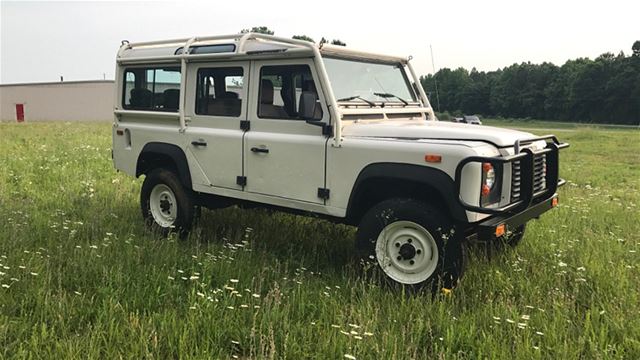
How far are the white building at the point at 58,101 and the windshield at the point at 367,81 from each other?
47.2 metres

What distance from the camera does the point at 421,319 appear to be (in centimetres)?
380

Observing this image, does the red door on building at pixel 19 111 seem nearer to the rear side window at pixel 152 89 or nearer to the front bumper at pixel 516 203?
the rear side window at pixel 152 89

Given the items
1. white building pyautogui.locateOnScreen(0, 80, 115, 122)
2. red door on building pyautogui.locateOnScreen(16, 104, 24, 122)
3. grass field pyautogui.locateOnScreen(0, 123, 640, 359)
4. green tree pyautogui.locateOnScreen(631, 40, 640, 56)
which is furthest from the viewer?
green tree pyautogui.locateOnScreen(631, 40, 640, 56)

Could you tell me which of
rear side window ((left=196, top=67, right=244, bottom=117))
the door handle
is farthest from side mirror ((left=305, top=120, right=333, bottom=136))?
rear side window ((left=196, top=67, right=244, bottom=117))

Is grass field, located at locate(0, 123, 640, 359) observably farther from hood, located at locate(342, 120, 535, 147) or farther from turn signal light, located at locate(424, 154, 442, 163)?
hood, located at locate(342, 120, 535, 147)

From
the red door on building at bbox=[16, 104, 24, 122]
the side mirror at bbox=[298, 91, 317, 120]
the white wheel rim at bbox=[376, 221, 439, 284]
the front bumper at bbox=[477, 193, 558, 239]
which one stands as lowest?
the white wheel rim at bbox=[376, 221, 439, 284]

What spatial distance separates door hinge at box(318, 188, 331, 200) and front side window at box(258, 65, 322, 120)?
0.67 m

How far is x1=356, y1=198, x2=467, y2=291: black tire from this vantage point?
4.28m

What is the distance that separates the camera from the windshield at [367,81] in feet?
17.0

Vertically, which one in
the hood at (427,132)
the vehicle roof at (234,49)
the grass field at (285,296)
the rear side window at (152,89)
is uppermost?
the vehicle roof at (234,49)

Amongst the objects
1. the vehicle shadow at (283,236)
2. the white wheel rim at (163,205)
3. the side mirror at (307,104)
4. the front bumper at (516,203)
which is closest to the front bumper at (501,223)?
the front bumper at (516,203)

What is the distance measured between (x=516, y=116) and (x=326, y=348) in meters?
85.3

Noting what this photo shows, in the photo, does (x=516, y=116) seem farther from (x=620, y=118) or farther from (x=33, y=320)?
(x=33, y=320)

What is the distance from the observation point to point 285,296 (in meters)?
4.29
